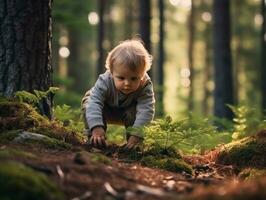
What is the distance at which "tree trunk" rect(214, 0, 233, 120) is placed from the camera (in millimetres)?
13664

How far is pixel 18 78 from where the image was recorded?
5961mm

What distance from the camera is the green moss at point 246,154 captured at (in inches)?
215

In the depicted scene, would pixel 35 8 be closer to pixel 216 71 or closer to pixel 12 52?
pixel 12 52

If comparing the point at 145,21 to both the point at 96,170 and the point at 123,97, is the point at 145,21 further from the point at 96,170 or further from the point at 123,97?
the point at 96,170

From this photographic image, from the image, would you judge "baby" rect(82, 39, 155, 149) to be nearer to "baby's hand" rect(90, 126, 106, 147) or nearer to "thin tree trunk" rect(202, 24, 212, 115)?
"baby's hand" rect(90, 126, 106, 147)

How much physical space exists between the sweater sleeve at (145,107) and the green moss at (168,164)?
2.78 feet

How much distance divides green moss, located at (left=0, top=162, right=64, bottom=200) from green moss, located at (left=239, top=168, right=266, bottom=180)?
227 centimetres

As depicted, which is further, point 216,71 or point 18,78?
point 216,71

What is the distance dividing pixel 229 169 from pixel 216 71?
8928 mm

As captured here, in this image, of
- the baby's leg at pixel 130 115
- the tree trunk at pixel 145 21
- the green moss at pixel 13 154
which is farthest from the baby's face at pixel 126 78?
the tree trunk at pixel 145 21

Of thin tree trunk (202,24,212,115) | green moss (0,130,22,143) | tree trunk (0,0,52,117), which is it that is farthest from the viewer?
thin tree trunk (202,24,212,115)

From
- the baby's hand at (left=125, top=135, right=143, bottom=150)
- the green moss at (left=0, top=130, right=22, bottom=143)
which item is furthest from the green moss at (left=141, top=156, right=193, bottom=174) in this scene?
the green moss at (left=0, top=130, right=22, bottom=143)

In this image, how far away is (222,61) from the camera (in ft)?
45.3

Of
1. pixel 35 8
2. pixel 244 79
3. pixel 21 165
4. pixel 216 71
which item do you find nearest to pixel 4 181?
pixel 21 165
